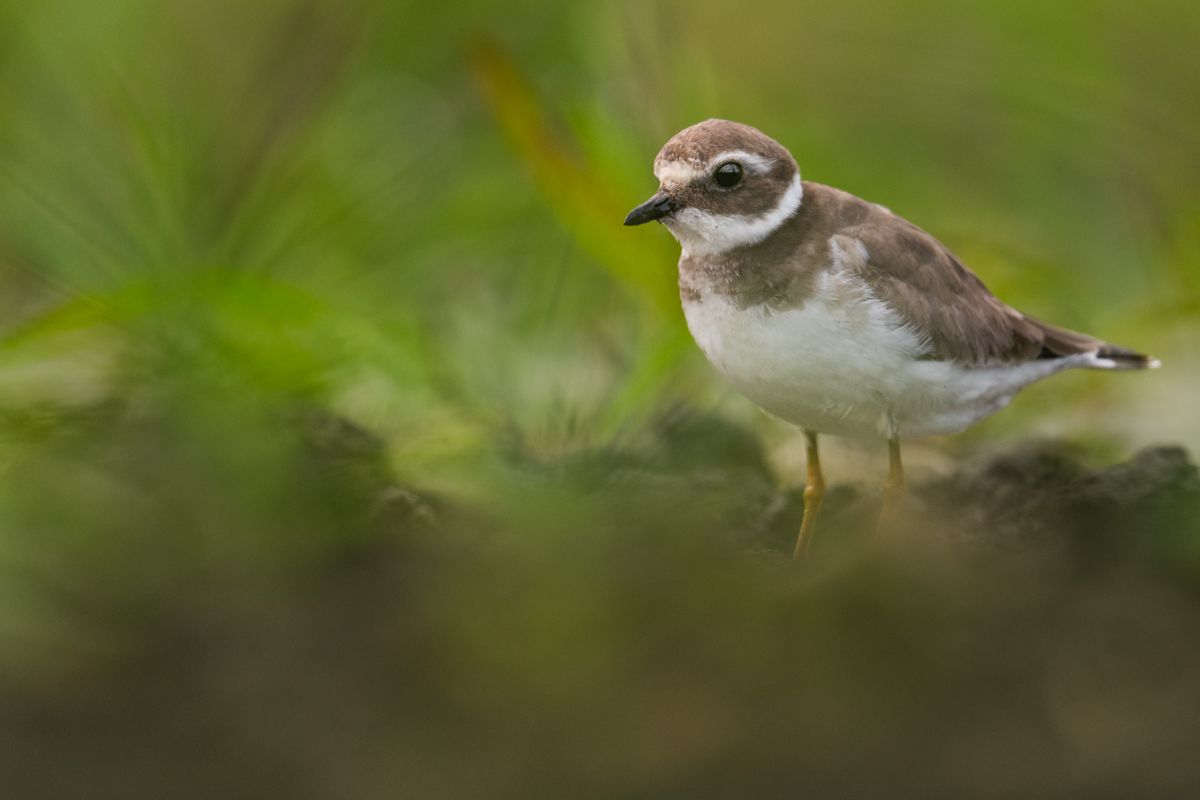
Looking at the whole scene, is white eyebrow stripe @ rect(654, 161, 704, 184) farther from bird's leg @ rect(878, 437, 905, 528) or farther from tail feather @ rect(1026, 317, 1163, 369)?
tail feather @ rect(1026, 317, 1163, 369)

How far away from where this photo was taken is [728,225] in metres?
1.50

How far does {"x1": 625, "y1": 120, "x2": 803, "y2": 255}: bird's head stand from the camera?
145cm

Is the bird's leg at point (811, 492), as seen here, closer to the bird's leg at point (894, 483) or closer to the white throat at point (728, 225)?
the bird's leg at point (894, 483)

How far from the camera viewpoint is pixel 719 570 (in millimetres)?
1272

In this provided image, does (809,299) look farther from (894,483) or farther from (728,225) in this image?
(894,483)

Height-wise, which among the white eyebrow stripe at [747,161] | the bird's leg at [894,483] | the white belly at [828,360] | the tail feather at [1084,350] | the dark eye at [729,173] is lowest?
the bird's leg at [894,483]

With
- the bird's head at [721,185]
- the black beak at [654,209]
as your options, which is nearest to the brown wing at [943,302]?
the bird's head at [721,185]

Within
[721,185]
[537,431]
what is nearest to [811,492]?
[721,185]

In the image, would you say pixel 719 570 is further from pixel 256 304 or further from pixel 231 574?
pixel 256 304

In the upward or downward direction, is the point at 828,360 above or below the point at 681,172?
below

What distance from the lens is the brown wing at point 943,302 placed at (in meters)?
1.57

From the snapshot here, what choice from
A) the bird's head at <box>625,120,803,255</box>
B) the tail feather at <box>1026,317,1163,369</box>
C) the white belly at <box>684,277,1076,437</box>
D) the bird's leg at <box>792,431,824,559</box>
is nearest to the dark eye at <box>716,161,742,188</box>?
the bird's head at <box>625,120,803,255</box>

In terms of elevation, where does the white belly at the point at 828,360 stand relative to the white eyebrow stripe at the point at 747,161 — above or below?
below

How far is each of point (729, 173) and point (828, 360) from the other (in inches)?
9.5
